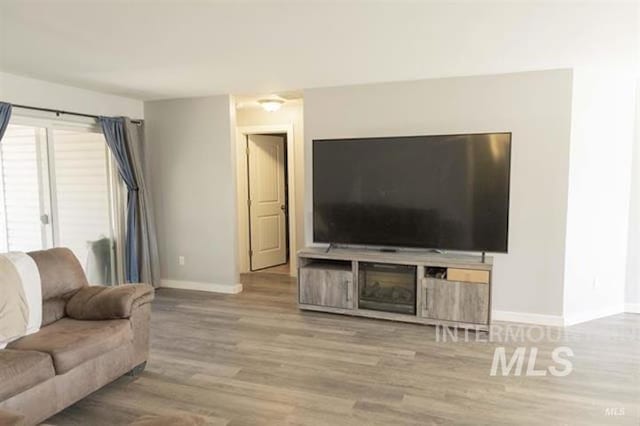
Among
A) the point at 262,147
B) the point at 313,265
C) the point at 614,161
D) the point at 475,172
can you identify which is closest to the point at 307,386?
the point at 313,265

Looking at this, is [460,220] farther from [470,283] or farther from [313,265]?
[313,265]

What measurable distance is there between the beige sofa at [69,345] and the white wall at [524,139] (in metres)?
3.03

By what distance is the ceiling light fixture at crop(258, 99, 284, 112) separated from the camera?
5.32m

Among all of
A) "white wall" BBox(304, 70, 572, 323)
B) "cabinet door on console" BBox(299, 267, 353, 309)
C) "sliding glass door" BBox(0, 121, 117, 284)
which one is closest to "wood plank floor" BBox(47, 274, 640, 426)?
"cabinet door on console" BBox(299, 267, 353, 309)

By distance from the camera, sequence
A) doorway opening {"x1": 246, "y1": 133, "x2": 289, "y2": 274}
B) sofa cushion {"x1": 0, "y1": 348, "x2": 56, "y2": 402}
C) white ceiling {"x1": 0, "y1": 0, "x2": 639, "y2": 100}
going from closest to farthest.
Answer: sofa cushion {"x1": 0, "y1": 348, "x2": 56, "y2": 402} → white ceiling {"x1": 0, "y1": 0, "x2": 639, "y2": 100} → doorway opening {"x1": 246, "y1": 133, "x2": 289, "y2": 274}

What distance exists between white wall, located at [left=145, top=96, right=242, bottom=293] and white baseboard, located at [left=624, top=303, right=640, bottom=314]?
430 centimetres

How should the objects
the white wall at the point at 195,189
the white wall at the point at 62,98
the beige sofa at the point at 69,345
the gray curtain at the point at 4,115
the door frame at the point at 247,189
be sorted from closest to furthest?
1. the beige sofa at the point at 69,345
2. the gray curtain at the point at 4,115
3. the white wall at the point at 62,98
4. the white wall at the point at 195,189
5. the door frame at the point at 247,189

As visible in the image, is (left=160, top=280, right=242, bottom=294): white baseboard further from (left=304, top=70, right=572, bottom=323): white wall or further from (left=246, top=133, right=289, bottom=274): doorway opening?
(left=304, top=70, right=572, bottom=323): white wall

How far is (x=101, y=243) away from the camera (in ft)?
17.0

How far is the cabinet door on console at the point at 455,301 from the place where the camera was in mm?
3807

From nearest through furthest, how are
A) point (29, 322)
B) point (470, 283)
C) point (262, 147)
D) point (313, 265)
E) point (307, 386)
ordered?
point (29, 322) → point (307, 386) → point (470, 283) → point (313, 265) → point (262, 147)

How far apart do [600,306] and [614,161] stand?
1.45 meters

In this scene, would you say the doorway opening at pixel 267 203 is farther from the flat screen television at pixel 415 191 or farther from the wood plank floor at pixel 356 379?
the wood plank floor at pixel 356 379

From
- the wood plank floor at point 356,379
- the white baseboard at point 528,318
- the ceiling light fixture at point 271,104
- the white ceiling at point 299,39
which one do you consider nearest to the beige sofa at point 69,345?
the wood plank floor at point 356,379
